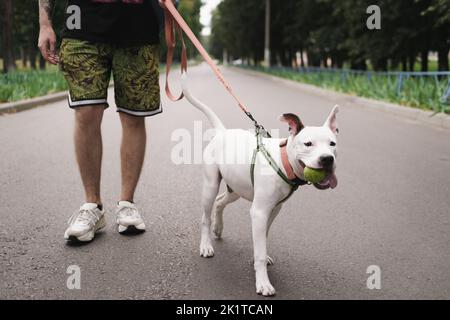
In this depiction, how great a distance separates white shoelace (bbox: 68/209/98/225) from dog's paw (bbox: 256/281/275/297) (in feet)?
3.98

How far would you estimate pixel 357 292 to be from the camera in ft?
8.33

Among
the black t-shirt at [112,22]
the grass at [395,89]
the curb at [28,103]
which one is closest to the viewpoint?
the black t-shirt at [112,22]

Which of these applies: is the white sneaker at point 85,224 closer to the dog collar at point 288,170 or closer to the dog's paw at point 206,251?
the dog's paw at point 206,251

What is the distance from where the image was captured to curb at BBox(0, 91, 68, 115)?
407 inches

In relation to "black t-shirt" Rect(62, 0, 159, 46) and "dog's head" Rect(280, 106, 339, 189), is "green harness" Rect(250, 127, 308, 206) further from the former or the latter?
"black t-shirt" Rect(62, 0, 159, 46)

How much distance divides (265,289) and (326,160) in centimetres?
68

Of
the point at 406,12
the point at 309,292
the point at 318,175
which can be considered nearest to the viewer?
the point at 318,175

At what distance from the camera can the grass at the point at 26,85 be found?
37.7 feet

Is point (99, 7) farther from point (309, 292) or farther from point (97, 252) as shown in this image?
point (309, 292)

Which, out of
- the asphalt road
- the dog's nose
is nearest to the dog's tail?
the asphalt road

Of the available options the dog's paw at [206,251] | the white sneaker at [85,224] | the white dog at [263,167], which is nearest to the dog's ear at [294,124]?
the white dog at [263,167]

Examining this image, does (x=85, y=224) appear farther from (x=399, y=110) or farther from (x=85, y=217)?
(x=399, y=110)
